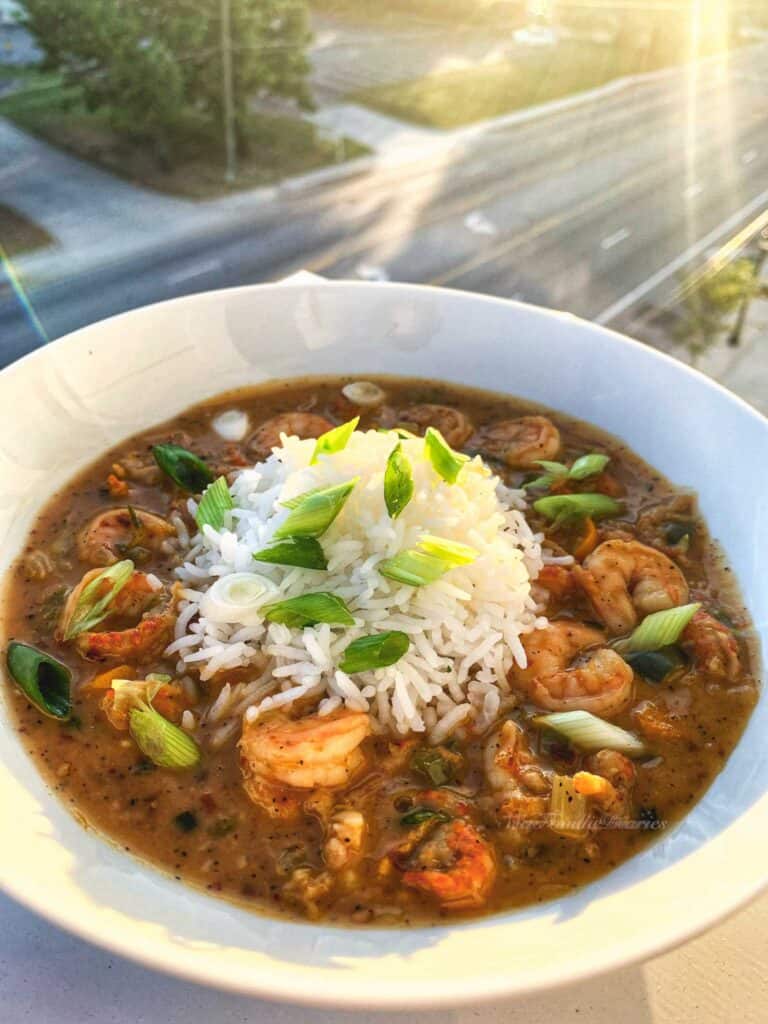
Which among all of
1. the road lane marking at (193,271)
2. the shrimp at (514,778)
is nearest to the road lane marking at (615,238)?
the road lane marking at (193,271)

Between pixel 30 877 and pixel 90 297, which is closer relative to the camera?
pixel 30 877

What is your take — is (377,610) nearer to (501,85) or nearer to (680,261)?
(680,261)

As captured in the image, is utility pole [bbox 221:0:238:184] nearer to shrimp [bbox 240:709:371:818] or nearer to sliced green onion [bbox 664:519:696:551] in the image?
sliced green onion [bbox 664:519:696:551]

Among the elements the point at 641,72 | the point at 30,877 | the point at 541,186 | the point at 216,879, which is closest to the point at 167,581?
the point at 216,879

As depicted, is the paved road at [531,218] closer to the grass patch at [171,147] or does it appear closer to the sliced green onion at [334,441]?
the grass patch at [171,147]

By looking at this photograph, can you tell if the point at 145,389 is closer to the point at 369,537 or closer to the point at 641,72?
the point at 369,537

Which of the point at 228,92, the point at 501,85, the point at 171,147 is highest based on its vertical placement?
the point at 228,92

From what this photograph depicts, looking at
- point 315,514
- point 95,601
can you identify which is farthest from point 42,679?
point 315,514
